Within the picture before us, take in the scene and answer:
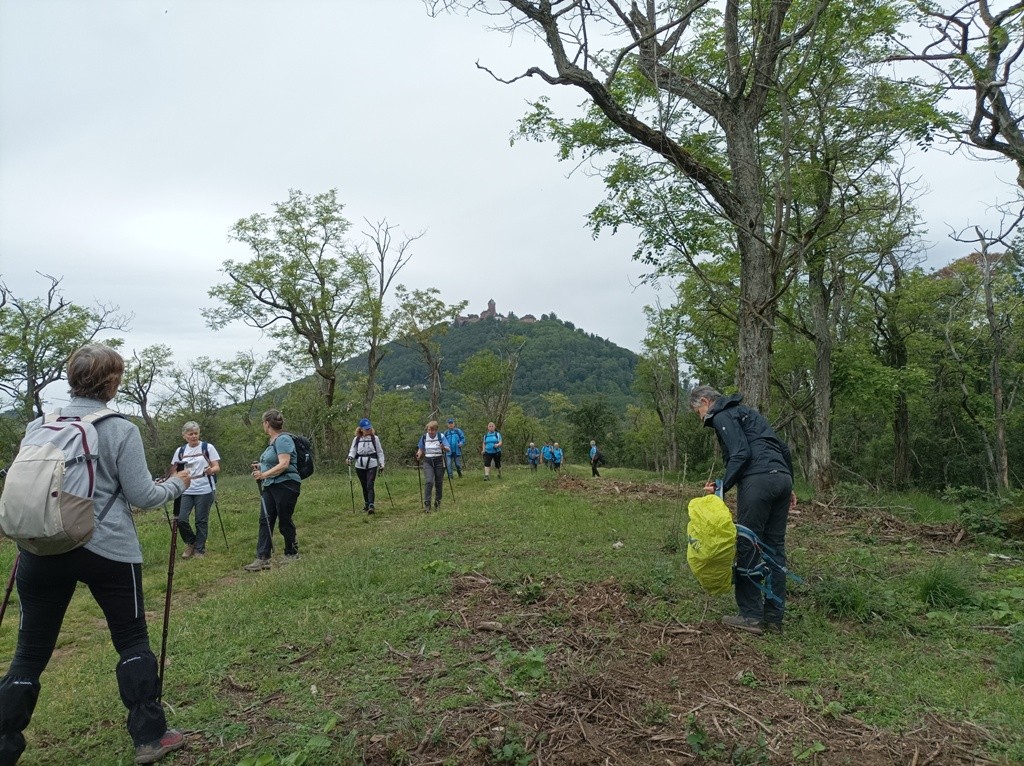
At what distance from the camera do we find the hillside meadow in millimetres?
3209

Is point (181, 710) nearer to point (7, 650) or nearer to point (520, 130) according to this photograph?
point (7, 650)

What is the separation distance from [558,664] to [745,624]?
171cm

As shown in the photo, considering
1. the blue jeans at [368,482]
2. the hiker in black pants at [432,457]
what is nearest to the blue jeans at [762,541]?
the hiker in black pants at [432,457]

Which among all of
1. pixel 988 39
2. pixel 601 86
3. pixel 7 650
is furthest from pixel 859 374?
pixel 7 650

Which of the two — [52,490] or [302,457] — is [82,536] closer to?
[52,490]

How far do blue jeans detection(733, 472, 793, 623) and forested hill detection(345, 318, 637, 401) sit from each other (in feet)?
271

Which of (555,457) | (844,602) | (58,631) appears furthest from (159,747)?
(555,457)

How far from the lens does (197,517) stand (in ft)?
30.7

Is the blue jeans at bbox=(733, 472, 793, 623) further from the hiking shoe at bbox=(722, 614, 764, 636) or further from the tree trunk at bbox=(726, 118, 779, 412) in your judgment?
the tree trunk at bbox=(726, 118, 779, 412)

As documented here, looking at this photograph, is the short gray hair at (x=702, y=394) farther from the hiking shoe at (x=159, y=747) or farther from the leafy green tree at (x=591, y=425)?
the leafy green tree at (x=591, y=425)

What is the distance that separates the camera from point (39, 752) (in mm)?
3492

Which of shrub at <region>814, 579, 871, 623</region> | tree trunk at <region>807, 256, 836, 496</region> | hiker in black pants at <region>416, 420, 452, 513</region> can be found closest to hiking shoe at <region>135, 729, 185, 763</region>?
shrub at <region>814, 579, 871, 623</region>

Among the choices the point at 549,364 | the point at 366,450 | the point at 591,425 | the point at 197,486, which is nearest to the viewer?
the point at 197,486

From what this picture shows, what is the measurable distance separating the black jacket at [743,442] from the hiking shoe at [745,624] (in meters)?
0.99
